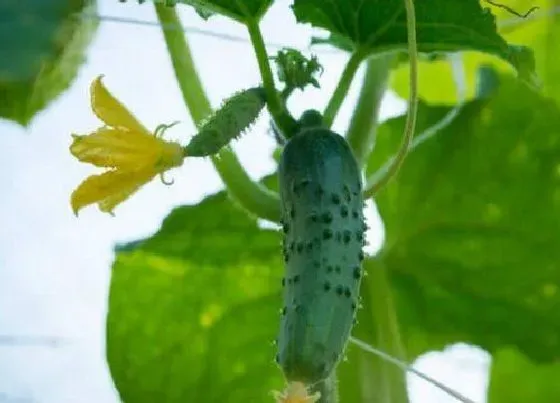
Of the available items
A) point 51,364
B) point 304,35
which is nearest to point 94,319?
point 51,364

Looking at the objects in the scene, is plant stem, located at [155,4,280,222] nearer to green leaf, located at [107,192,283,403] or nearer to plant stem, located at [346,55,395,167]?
plant stem, located at [346,55,395,167]

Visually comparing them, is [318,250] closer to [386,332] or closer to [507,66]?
[386,332]

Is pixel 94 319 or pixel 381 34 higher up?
pixel 381 34

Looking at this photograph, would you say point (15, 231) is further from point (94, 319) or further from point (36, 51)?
point (36, 51)

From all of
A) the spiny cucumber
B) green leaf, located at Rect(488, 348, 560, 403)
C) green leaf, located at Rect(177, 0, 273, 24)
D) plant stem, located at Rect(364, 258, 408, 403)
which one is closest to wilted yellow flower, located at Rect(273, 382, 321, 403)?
the spiny cucumber

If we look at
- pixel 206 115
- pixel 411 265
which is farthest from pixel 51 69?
pixel 411 265

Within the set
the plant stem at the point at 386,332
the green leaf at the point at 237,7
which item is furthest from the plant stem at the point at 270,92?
the plant stem at the point at 386,332

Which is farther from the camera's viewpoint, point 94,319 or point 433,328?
point 94,319
